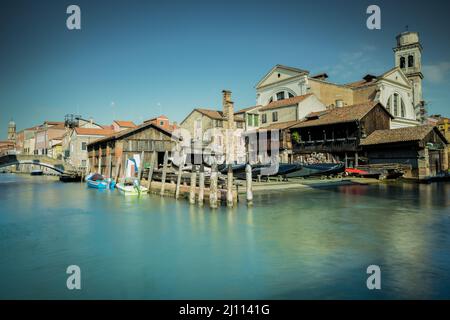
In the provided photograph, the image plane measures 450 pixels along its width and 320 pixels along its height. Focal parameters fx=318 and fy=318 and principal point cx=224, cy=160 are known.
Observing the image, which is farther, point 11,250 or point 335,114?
point 335,114

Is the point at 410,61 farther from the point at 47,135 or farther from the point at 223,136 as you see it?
the point at 47,135

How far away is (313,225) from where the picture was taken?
1187cm

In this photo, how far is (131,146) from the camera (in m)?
31.0

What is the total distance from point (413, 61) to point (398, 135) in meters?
29.6

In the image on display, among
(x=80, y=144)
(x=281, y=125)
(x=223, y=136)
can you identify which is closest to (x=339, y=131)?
(x=281, y=125)

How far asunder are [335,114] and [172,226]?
2555 cm

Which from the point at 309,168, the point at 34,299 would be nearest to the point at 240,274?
the point at 34,299

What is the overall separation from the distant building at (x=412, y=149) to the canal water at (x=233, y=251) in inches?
445

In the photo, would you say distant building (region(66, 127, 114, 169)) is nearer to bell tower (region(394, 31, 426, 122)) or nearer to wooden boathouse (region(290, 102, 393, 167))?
wooden boathouse (region(290, 102, 393, 167))

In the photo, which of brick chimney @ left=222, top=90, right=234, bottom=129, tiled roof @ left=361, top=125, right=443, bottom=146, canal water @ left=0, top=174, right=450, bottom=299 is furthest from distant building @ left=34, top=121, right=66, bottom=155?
tiled roof @ left=361, top=125, right=443, bottom=146

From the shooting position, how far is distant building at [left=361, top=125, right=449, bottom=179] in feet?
85.9

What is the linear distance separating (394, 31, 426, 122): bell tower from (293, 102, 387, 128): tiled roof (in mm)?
22789
